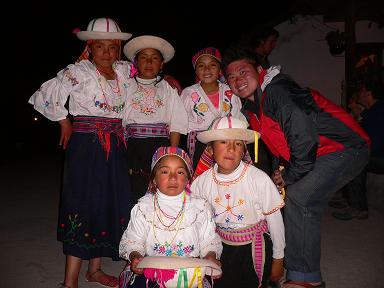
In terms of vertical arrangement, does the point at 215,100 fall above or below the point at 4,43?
below

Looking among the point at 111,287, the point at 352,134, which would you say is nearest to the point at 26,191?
the point at 111,287

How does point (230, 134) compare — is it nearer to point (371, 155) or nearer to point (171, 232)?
point (171, 232)

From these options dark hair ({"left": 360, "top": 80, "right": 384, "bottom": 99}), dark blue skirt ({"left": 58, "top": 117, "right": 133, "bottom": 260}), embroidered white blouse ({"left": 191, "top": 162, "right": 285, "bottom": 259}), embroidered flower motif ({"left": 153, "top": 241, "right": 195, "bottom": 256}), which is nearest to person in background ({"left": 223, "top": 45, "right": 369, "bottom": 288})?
embroidered white blouse ({"left": 191, "top": 162, "right": 285, "bottom": 259})

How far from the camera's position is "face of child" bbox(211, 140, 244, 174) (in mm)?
2992

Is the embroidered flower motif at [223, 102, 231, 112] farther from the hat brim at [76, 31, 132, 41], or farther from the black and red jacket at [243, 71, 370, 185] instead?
the hat brim at [76, 31, 132, 41]

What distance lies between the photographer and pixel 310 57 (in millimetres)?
11336

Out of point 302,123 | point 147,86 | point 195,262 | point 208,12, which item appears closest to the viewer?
point 195,262

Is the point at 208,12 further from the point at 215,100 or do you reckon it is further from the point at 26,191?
the point at 215,100

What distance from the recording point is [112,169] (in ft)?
10.9

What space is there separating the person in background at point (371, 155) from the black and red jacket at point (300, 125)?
103 inches

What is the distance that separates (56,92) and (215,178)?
1435 millimetres

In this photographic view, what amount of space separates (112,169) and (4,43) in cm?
1868

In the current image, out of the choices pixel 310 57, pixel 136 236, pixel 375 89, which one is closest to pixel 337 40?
pixel 310 57

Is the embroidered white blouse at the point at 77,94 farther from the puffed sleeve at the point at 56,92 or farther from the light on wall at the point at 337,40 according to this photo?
the light on wall at the point at 337,40
